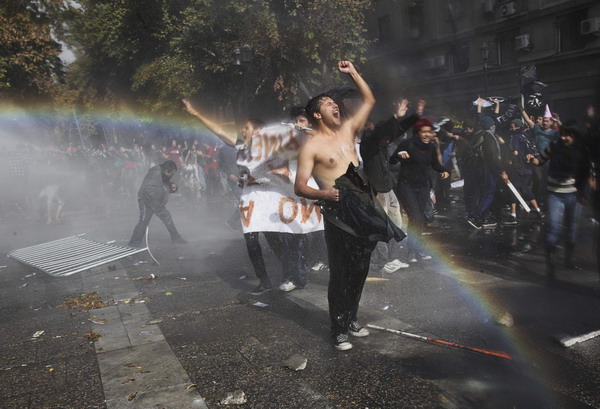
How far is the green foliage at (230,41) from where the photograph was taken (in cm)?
2022

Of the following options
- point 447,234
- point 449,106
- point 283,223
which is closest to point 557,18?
point 449,106

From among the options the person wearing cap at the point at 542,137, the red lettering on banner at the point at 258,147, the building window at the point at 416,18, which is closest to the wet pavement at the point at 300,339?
the red lettering on banner at the point at 258,147

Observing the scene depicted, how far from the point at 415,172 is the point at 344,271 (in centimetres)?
307

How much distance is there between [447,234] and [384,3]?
16673 mm

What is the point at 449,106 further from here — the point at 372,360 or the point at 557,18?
the point at 372,360

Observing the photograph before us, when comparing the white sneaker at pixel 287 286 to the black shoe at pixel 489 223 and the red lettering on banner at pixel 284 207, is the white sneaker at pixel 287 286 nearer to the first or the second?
the red lettering on banner at pixel 284 207

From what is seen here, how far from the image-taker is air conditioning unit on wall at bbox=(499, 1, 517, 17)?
2492cm

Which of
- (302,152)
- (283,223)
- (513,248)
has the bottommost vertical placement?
(513,248)

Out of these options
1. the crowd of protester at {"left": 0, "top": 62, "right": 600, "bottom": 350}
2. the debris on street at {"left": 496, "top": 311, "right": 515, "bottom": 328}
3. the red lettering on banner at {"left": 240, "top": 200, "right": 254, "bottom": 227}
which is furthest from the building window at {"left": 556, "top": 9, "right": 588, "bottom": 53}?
the debris on street at {"left": 496, "top": 311, "right": 515, "bottom": 328}

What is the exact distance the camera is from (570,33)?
23422 millimetres

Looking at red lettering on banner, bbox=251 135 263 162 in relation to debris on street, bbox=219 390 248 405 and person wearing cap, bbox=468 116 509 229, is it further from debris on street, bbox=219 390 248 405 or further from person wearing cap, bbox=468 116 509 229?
person wearing cap, bbox=468 116 509 229

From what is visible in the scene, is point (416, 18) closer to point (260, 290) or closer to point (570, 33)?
point (570, 33)

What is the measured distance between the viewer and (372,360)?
3961 millimetres

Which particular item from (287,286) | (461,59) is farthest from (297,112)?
(461,59)
